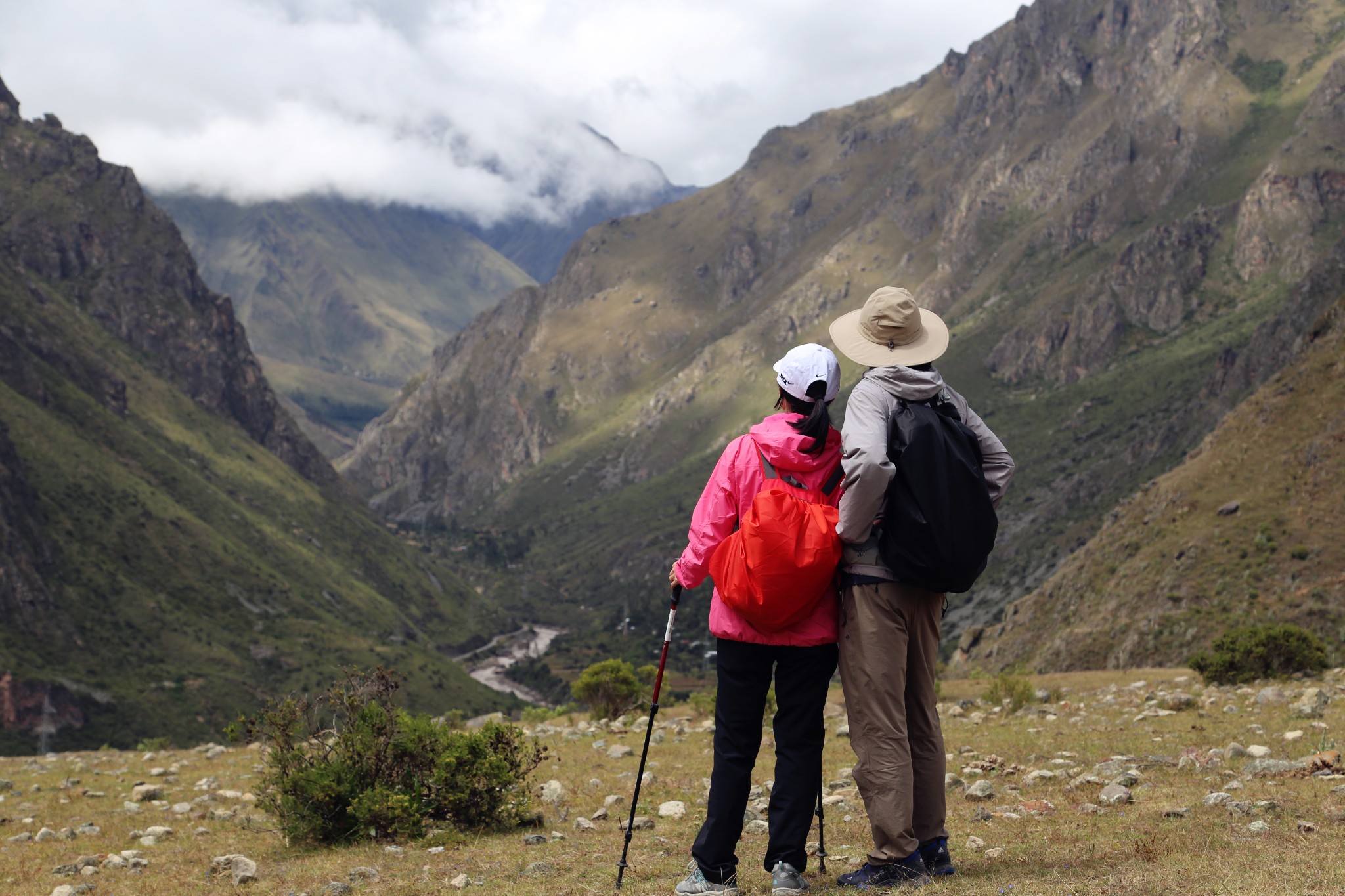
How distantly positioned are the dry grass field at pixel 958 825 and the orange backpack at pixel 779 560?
2.17 meters

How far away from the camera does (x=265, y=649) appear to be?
12756 centimetres

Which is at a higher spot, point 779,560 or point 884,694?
point 779,560

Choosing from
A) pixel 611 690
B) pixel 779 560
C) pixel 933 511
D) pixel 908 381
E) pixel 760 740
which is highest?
pixel 908 381

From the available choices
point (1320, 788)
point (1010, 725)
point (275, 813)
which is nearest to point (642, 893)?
point (275, 813)

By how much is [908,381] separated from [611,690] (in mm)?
17447

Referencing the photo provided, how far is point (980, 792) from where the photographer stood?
11.0 m

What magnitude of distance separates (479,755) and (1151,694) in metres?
14.3

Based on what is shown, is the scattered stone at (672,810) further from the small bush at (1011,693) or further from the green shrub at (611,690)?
the green shrub at (611,690)

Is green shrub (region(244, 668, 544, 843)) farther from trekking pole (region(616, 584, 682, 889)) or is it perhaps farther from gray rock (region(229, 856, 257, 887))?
trekking pole (region(616, 584, 682, 889))

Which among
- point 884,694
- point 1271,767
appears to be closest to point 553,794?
point 884,694

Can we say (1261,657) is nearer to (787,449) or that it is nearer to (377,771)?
(787,449)

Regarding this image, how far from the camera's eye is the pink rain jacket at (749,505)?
7.63 meters

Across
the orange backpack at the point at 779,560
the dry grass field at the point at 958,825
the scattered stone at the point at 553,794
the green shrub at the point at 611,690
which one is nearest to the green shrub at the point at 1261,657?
the dry grass field at the point at 958,825

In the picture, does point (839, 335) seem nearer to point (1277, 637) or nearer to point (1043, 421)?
point (1277, 637)
